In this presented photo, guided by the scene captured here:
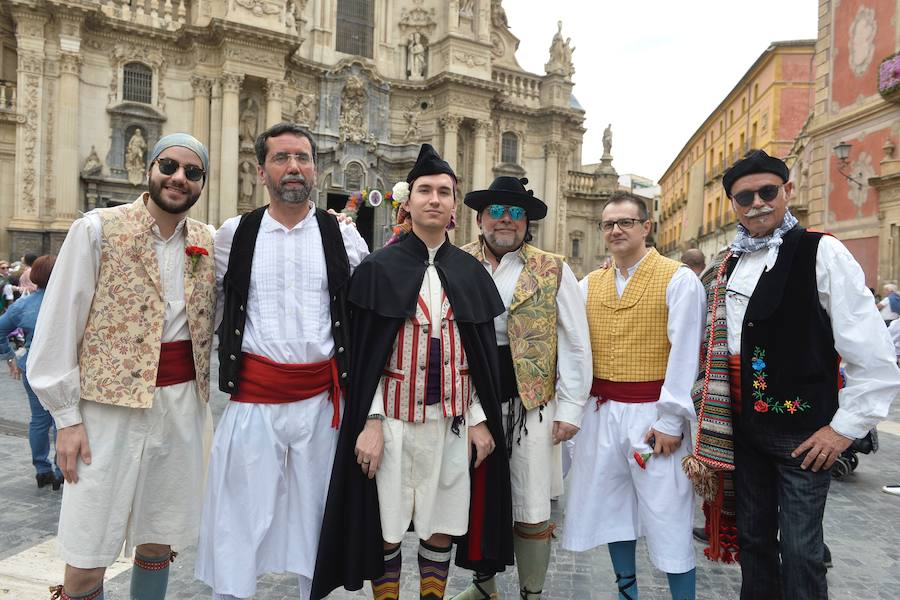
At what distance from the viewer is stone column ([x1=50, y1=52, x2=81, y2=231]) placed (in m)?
18.9

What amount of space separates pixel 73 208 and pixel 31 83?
388cm

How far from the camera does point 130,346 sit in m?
2.85

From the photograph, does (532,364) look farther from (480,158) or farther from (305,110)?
(480,158)

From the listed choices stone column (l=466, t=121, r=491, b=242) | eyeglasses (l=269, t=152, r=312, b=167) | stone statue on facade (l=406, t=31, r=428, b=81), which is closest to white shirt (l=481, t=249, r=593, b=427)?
eyeglasses (l=269, t=152, r=312, b=167)

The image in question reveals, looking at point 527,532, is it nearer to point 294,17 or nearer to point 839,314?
point 839,314

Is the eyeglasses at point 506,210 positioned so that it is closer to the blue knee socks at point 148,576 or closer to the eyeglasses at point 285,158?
the eyeglasses at point 285,158

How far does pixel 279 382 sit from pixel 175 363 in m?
0.52

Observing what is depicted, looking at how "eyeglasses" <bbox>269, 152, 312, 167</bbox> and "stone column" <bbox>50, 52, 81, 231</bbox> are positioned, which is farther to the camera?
"stone column" <bbox>50, 52, 81, 231</bbox>

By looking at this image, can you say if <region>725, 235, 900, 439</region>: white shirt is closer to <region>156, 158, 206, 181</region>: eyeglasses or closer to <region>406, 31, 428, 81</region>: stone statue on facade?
<region>156, 158, 206, 181</region>: eyeglasses

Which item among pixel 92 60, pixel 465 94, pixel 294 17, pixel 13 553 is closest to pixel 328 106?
pixel 294 17

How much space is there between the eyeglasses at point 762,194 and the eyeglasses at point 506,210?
118 cm

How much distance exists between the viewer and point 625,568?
11.5 ft

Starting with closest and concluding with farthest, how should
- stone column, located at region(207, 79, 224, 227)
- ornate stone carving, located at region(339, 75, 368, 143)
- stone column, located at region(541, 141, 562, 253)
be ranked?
stone column, located at region(207, 79, 224, 227) → ornate stone carving, located at region(339, 75, 368, 143) → stone column, located at region(541, 141, 562, 253)

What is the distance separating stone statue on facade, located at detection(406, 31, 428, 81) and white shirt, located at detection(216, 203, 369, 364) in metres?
25.1
